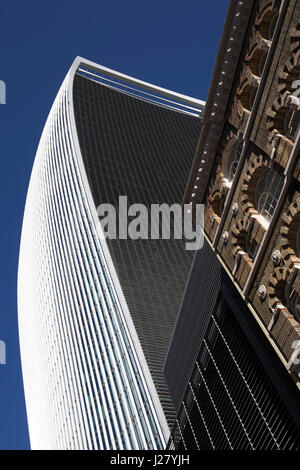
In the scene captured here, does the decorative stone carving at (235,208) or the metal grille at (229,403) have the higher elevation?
the decorative stone carving at (235,208)

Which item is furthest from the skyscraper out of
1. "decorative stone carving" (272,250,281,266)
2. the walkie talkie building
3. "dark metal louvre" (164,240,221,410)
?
the walkie talkie building

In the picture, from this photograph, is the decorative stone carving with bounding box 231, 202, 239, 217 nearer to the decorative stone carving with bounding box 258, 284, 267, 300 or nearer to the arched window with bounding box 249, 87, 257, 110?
the decorative stone carving with bounding box 258, 284, 267, 300

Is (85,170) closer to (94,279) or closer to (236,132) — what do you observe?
(94,279)

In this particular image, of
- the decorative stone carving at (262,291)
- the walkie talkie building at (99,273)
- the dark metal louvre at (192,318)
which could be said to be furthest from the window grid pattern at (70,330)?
the decorative stone carving at (262,291)

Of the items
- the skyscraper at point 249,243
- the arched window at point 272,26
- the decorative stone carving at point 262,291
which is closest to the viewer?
the skyscraper at point 249,243

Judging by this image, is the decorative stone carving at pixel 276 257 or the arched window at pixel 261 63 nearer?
the decorative stone carving at pixel 276 257

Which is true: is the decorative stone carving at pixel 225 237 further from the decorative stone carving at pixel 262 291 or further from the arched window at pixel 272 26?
the arched window at pixel 272 26
